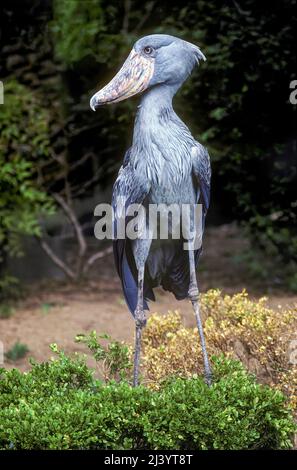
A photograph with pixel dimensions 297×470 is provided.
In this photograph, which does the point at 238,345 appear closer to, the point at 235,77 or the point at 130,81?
the point at 130,81

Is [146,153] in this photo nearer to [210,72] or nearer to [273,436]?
[273,436]

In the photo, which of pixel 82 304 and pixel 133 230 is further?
pixel 82 304

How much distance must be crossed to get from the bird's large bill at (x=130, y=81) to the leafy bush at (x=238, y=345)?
5.42 feet

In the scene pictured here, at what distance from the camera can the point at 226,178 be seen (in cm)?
1006

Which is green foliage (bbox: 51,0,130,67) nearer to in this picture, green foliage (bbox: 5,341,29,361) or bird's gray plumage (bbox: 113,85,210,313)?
green foliage (bbox: 5,341,29,361)

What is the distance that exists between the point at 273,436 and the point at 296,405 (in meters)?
0.40

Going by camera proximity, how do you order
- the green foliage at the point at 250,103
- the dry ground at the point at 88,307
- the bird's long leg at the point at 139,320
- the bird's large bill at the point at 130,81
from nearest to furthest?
the bird's large bill at the point at 130,81, the bird's long leg at the point at 139,320, the dry ground at the point at 88,307, the green foliage at the point at 250,103

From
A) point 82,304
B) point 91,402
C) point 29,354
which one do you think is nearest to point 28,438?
point 91,402

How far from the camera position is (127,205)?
5012 mm

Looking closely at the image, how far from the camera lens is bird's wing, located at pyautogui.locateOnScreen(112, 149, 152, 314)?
4.95 metres

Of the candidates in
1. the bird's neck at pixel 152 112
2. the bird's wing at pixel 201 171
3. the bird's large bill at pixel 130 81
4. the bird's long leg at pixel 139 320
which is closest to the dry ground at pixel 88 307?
the bird's long leg at pixel 139 320

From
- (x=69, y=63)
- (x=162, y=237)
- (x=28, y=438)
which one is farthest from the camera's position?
(x=69, y=63)

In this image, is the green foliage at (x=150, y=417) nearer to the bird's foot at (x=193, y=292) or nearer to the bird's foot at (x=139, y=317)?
the bird's foot at (x=139, y=317)

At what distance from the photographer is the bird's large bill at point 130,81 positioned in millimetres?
4848
